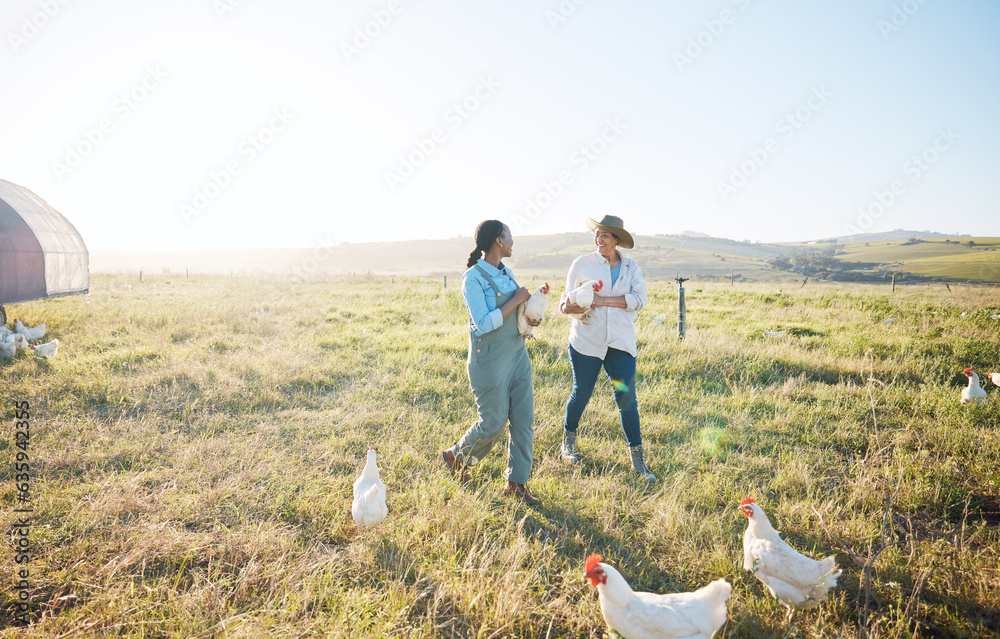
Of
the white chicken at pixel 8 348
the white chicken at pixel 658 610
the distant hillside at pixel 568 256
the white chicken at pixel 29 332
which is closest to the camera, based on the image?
the white chicken at pixel 658 610

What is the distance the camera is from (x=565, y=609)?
2373 millimetres

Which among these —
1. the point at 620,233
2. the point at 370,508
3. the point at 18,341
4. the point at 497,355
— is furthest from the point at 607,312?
the point at 18,341

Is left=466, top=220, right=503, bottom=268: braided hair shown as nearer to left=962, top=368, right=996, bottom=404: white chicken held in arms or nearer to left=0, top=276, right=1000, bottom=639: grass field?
left=0, top=276, right=1000, bottom=639: grass field

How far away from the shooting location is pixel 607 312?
145 inches

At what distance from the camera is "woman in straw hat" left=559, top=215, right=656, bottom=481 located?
3678 mm

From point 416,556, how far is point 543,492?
1225 millimetres

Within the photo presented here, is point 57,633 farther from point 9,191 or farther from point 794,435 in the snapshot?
point 9,191

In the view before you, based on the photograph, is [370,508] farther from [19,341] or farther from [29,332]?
[29,332]

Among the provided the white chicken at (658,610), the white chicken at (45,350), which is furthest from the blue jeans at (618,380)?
the white chicken at (45,350)

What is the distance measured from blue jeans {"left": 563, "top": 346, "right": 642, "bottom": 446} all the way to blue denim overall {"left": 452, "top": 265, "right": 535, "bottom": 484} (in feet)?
2.21

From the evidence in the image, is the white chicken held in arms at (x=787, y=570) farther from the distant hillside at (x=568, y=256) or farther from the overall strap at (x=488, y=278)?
the distant hillside at (x=568, y=256)

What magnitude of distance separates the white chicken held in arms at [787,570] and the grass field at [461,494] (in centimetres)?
10

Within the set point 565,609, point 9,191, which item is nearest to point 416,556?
point 565,609

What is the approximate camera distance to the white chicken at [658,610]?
79.9 inches
